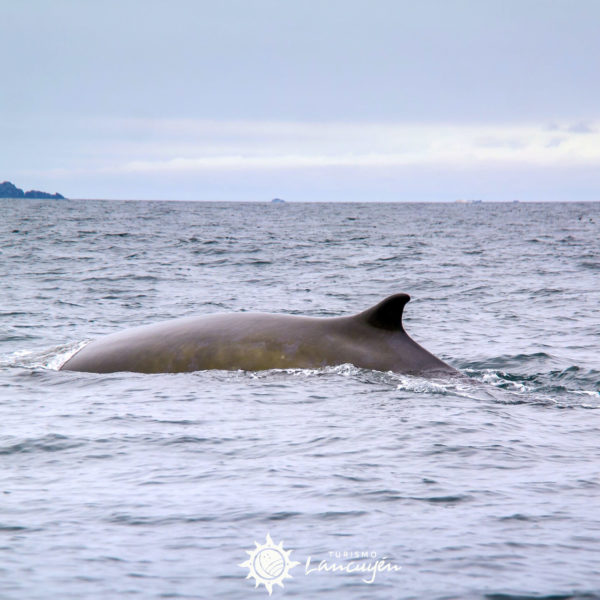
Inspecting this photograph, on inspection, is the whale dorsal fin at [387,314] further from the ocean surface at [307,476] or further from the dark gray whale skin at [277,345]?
the ocean surface at [307,476]

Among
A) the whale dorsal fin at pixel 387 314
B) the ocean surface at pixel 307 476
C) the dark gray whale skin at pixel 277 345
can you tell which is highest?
the whale dorsal fin at pixel 387 314

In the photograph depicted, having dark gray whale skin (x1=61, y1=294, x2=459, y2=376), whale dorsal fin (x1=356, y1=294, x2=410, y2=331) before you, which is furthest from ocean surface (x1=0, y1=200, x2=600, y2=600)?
whale dorsal fin (x1=356, y1=294, x2=410, y2=331)

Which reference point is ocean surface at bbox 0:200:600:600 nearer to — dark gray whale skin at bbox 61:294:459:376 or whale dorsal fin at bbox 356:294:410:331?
dark gray whale skin at bbox 61:294:459:376

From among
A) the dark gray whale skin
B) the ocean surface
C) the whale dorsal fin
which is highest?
the whale dorsal fin

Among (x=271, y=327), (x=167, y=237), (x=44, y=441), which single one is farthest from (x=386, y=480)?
(x=167, y=237)

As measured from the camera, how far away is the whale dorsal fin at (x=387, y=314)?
8.34 meters

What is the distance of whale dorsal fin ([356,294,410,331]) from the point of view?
834cm

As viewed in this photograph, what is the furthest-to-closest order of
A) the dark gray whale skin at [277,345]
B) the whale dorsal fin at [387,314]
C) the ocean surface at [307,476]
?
1. the dark gray whale skin at [277,345]
2. the whale dorsal fin at [387,314]
3. the ocean surface at [307,476]

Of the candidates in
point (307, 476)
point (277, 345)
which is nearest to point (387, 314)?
point (277, 345)

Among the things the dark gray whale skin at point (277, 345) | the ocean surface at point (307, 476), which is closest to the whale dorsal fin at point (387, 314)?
the dark gray whale skin at point (277, 345)

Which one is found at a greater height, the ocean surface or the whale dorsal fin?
the whale dorsal fin

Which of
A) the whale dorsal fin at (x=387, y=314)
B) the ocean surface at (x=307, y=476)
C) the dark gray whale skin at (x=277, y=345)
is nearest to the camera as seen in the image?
the ocean surface at (x=307, y=476)

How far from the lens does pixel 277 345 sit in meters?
8.87

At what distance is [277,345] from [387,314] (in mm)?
1103
